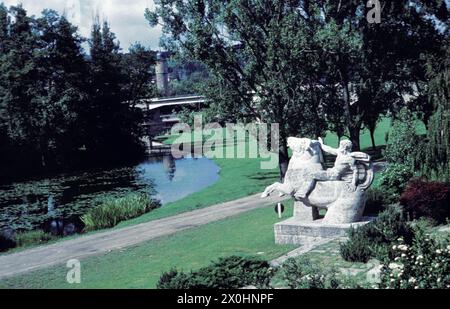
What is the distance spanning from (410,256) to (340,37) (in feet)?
80.1

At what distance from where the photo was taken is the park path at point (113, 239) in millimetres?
22266

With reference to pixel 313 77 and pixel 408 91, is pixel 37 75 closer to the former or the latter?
pixel 313 77

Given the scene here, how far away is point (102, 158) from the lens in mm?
70750

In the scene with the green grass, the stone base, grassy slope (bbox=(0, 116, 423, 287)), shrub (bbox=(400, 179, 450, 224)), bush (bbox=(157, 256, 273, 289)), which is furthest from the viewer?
shrub (bbox=(400, 179, 450, 224))

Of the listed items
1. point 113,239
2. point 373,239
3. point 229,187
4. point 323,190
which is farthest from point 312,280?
point 229,187

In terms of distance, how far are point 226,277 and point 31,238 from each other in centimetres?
1809

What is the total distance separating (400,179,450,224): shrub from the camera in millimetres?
19125

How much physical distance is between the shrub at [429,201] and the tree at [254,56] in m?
15.6

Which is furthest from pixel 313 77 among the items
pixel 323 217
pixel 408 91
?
pixel 323 217

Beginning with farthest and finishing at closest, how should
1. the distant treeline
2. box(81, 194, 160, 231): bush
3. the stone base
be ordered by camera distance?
the distant treeline, box(81, 194, 160, 231): bush, the stone base

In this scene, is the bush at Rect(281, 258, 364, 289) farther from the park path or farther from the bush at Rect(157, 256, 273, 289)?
the park path

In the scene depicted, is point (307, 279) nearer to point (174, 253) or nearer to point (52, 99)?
point (174, 253)

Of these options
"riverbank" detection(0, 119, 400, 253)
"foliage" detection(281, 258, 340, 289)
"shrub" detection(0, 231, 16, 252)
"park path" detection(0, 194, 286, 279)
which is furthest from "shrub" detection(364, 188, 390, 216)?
"shrub" detection(0, 231, 16, 252)

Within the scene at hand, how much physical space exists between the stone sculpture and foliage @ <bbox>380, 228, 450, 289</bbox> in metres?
6.17
